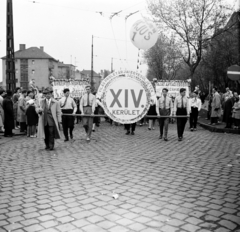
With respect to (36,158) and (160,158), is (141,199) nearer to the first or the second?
(160,158)

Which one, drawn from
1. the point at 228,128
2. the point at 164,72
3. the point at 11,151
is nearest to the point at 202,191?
the point at 11,151

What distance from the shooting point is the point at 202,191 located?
5527mm

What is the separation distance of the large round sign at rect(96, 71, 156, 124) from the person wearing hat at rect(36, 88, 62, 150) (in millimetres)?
1789

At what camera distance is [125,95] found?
849 cm

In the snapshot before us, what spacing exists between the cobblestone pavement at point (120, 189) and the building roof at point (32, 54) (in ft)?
288

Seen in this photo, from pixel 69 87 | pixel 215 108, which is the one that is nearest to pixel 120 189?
pixel 215 108

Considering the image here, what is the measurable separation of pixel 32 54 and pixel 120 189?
307 feet

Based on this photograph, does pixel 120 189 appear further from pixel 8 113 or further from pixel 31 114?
pixel 8 113

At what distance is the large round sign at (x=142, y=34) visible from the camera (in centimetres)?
1097

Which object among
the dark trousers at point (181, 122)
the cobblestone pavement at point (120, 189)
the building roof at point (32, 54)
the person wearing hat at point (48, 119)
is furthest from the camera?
the building roof at point (32, 54)

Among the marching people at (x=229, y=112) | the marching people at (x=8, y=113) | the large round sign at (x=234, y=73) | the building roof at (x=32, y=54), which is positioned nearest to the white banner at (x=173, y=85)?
the marching people at (x=229, y=112)

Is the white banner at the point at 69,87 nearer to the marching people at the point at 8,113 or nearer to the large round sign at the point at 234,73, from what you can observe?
Answer: the marching people at the point at 8,113

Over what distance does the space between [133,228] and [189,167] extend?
3.69m

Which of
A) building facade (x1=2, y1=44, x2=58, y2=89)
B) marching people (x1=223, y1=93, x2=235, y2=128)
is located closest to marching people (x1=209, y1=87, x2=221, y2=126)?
marching people (x1=223, y1=93, x2=235, y2=128)
